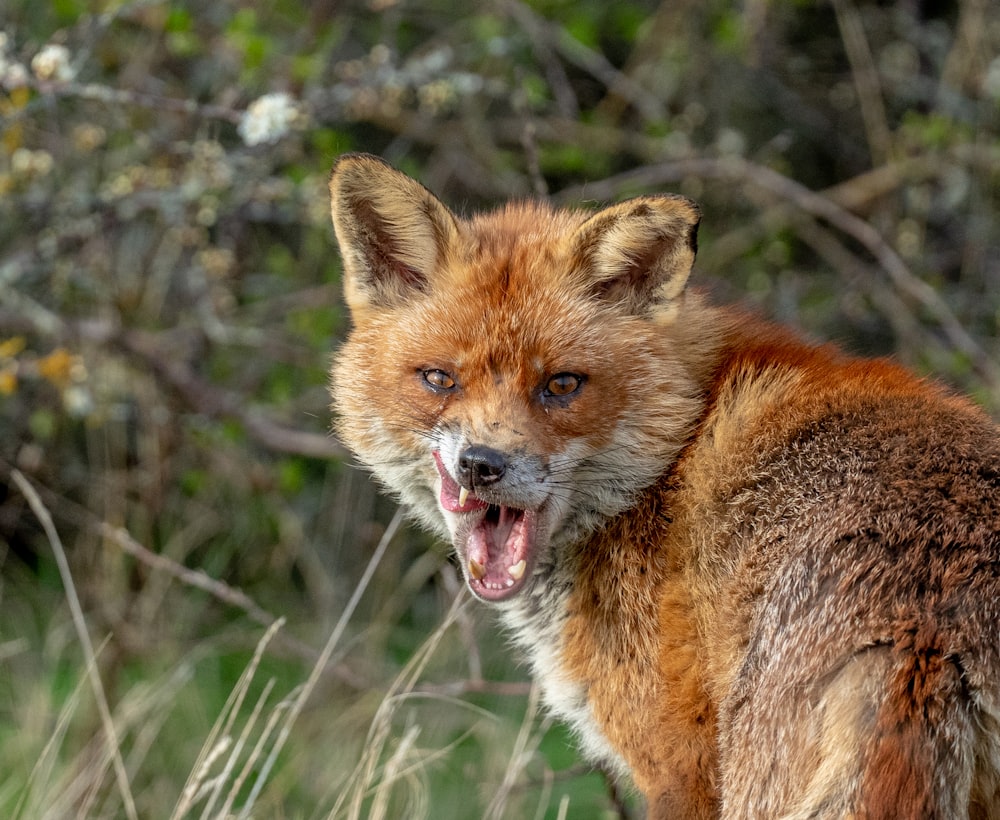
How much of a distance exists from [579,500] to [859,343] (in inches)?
216

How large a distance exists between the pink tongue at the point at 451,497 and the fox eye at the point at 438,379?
210mm

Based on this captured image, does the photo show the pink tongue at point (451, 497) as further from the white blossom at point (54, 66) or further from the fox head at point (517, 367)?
the white blossom at point (54, 66)

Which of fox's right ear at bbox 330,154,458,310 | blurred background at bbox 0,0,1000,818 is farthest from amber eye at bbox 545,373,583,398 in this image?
blurred background at bbox 0,0,1000,818

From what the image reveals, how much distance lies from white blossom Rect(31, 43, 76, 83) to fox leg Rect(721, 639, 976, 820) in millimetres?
3744

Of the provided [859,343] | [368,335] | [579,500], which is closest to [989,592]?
[579,500]

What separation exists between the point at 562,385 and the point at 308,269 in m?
4.86

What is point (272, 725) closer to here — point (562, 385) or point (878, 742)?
point (562, 385)

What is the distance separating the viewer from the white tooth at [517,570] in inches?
134

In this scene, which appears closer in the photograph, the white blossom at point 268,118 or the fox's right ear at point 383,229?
the fox's right ear at point 383,229

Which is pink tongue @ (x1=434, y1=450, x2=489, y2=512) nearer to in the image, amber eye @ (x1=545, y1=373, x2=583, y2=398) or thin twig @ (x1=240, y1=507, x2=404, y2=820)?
amber eye @ (x1=545, y1=373, x2=583, y2=398)

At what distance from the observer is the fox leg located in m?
2.47

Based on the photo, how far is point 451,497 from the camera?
352cm

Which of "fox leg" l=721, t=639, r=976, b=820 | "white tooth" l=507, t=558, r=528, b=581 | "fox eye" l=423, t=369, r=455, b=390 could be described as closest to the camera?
"fox leg" l=721, t=639, r=976, b=820

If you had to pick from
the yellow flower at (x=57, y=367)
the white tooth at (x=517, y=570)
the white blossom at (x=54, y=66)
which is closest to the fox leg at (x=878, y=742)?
Result: the white tooth at (x=517, y=570)
